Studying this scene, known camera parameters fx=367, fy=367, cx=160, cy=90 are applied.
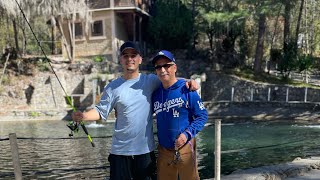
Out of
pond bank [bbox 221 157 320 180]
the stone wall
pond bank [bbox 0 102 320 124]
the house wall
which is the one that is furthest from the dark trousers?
the house wall

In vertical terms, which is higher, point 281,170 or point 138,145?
point 138,145

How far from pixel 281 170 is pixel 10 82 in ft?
66.6

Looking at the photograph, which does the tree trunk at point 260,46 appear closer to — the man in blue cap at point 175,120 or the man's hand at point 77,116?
the man in blue cap at point 175,120

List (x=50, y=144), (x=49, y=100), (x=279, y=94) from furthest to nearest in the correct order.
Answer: (x=49, y=100), (x=279, y=94), (x=50, y=144)

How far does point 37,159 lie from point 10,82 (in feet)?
46.2

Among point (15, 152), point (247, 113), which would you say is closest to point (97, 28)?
point (247, 113)

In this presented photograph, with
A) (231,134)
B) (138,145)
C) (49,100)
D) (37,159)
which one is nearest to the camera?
(138,145)

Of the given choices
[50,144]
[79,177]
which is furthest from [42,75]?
[79,177]

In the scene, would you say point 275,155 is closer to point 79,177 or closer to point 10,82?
point 79,177

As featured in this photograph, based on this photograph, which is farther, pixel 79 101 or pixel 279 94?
pixel 79 101

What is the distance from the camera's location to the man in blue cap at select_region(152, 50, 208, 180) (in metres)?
3.04

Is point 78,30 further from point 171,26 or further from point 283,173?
point 283,173

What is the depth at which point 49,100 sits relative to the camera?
2206cm

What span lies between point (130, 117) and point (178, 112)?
1.34 ft
